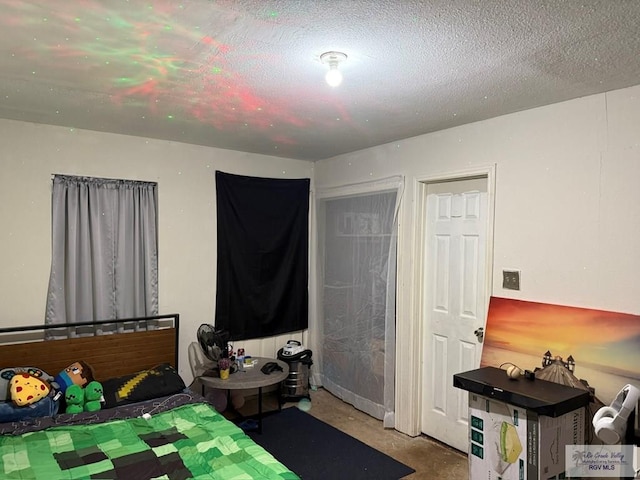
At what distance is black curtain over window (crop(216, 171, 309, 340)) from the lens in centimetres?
423

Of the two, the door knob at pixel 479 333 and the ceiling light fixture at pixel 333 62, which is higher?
the ceiling light fixture at pixel 333 62

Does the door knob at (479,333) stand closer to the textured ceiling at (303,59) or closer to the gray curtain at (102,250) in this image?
the textured ceiling at (303,59)

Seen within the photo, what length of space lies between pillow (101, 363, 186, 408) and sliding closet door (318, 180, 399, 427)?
1684mm

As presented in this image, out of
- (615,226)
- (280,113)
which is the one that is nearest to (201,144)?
(280,113)

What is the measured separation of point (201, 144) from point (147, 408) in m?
2.28

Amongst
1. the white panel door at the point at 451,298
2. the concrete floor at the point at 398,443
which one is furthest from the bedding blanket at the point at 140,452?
the white panel door at the point at 451,298

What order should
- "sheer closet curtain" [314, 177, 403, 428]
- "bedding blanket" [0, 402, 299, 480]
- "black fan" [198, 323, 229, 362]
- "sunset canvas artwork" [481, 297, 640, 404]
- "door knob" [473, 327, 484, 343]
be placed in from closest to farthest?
"bedding blanket" [0, 402, 299, 480] → "sunset canvas artwork" [481, 297, 640, 404] → "door knob" [473, 327, 484, 343] → "black fan" [198, 323, 229, 362] → "sheer closet curtain" [314, 177, 403, 428]

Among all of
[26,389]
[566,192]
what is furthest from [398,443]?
[26,389]

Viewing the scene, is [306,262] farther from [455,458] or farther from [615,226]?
[615,226]

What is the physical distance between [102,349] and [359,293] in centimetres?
226

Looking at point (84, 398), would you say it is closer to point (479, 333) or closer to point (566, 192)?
point (479, 333)

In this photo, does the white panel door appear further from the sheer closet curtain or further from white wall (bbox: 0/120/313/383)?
white wall (bbox: 0/120/313/383)

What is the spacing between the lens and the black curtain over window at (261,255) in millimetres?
4227

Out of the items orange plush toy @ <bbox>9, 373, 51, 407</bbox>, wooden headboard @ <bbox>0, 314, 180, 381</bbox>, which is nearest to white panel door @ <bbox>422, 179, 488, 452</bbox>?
wooden headboard @ <bbox>0, 314, 180, 381</bbox>
